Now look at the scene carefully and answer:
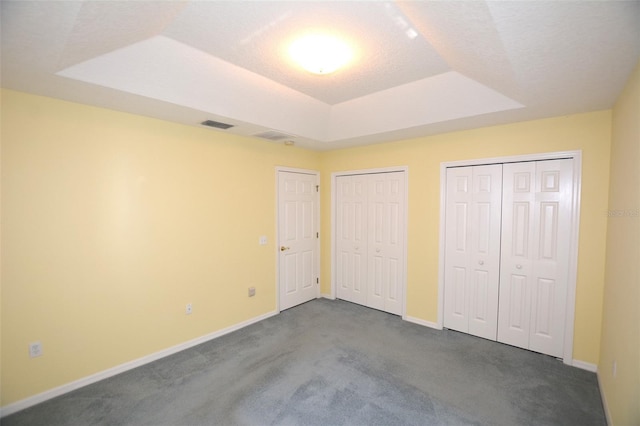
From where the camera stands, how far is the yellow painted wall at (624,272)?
1.58 m

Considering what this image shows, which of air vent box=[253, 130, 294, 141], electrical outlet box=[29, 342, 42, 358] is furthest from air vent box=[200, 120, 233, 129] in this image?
electrical outlet box=[29, 342, 42, 358]

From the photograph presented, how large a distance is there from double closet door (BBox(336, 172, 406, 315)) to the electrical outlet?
3410 millimetres

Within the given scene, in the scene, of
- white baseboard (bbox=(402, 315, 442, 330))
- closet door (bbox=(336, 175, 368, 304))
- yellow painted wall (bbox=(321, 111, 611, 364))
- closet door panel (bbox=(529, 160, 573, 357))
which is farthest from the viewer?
closet door (bbox=(336, 175, 368, 304))

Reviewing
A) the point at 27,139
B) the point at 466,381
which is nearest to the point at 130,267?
the point at 27,139

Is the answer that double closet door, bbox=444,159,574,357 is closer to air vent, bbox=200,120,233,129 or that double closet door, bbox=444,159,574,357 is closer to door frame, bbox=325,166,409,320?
door frame, bbox=325,166,409,320

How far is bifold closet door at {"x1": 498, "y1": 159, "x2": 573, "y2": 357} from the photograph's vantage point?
274cm

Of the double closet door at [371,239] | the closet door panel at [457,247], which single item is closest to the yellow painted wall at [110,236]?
the double closet door at [371,239]

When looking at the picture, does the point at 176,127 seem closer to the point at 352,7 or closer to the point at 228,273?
the point at 228,273

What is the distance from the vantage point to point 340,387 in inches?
93.9

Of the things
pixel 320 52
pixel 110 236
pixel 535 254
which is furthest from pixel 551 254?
pixel 110 236

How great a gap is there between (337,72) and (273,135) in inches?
47.3

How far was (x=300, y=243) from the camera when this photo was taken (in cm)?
432

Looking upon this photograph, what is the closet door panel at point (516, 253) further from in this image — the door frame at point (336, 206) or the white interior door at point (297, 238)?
the white interior door at point (297, 238)

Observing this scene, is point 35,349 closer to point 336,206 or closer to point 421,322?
point 336,206
